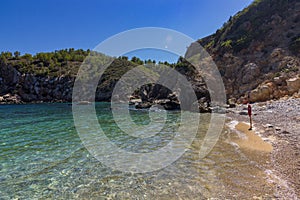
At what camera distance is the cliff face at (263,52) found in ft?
88.1

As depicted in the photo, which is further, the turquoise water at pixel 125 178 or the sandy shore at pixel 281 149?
the turquoise water at pixel 125 178

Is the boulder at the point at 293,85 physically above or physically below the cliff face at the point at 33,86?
below

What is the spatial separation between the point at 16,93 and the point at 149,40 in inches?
3449

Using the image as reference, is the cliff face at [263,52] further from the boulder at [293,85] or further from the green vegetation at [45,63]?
the green vegetation at [45,63]

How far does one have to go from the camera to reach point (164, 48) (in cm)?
1636

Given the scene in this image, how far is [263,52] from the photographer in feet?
110

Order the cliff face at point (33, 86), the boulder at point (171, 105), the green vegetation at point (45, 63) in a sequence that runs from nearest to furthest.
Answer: the boulder at point (171, 105)
the cliff face at point (33, 86)
the green vegetation at point (45, 63)


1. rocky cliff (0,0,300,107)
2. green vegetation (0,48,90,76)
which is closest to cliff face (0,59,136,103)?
green vegetation (0,48,90,76)

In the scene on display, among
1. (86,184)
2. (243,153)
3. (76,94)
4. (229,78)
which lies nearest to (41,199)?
(86,184)

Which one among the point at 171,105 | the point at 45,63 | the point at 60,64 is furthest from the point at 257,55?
the point at 45,63

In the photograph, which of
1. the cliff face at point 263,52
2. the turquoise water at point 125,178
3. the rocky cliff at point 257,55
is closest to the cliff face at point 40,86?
the rocky cliff at point 257,55

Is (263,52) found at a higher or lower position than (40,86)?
higher

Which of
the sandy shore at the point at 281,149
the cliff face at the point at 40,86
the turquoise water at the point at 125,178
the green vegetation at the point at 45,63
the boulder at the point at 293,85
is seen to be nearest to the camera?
the sandy shore at the point at 281,149

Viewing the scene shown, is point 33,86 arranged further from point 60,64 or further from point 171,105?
point 171,105
